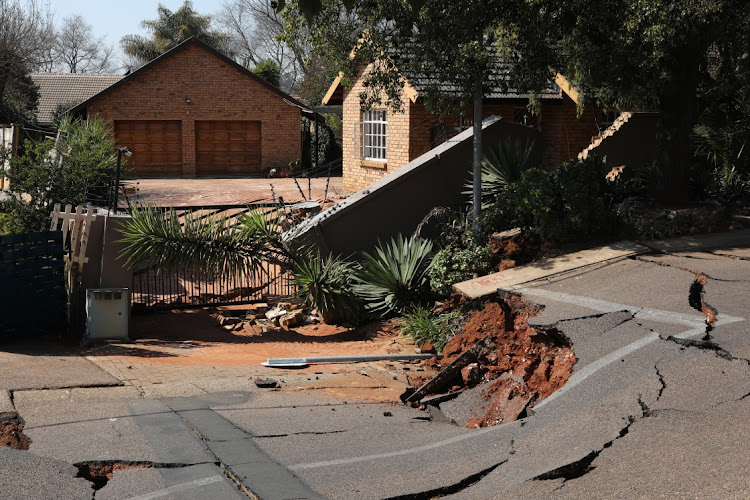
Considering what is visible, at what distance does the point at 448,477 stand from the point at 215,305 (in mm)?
8206

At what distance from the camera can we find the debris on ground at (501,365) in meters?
7.54

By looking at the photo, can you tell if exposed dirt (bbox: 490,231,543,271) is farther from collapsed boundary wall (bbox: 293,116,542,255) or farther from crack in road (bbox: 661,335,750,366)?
crack in road (bbox: 661,335,750,366)

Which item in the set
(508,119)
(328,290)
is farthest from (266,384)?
(508,119)

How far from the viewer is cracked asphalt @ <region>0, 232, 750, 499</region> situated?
5109 millimetres

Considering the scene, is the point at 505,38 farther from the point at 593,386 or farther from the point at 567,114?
the point at 567,114

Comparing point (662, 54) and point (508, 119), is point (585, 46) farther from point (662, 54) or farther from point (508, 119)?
point (508, 119)

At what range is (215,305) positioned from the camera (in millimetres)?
12977

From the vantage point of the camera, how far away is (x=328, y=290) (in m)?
11.6

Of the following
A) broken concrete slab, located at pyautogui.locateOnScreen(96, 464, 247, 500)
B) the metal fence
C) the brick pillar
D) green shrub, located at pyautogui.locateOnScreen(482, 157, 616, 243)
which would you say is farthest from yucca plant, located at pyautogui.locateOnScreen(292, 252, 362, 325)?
the brick pillar

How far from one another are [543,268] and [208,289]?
6306mm

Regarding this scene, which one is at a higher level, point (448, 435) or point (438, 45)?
point (438, 45)

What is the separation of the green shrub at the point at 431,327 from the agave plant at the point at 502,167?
2.83m

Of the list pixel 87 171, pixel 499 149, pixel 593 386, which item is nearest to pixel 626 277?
pixel 593 386

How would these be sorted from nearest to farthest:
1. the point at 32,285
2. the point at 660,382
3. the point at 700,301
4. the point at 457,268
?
1. the point at 660,382
2. the point at 700,301
3. the point at 32,285
4. the point at 457,268
